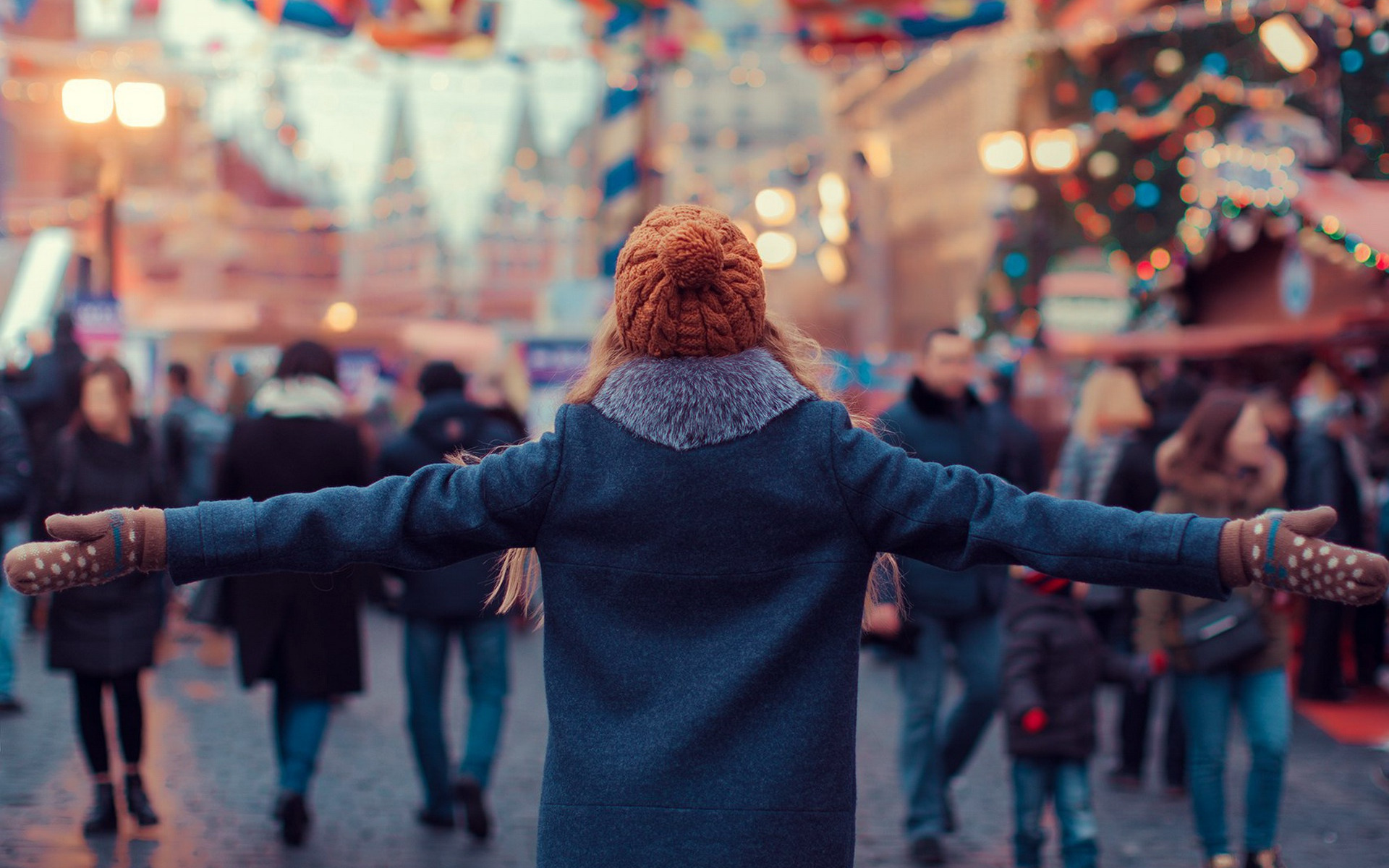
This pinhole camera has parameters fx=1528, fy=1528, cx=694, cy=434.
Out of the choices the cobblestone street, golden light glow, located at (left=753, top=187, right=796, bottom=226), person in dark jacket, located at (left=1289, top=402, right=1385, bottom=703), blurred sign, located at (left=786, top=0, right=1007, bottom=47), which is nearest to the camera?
the cobblestone street

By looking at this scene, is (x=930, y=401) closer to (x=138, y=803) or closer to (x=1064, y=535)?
(x=138, y=803)

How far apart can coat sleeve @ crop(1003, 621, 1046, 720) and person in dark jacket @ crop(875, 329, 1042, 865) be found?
25.8 inches

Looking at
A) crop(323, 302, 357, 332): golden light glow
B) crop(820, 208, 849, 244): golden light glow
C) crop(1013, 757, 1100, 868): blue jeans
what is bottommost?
crop(1013, 757, 1100, 868): blue jeans

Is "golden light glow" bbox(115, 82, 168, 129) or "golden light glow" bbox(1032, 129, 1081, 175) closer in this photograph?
"golden light glow" bbox(115, 82, 168, 129)

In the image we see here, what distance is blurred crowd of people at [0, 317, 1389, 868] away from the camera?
527cm

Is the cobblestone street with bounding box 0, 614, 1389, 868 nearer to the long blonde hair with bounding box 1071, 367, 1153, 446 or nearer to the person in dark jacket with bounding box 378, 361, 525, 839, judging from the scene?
the person in dark jacket with bounding box 378, 361, 525, 839

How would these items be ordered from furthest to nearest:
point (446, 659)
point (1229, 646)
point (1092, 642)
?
point (446, 659), point (1092, 642), point (1229, 646)

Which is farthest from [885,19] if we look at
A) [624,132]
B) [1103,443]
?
[1103,443]

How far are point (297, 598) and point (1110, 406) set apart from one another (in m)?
4.29

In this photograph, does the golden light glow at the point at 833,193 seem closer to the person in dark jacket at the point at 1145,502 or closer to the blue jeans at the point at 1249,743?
the person in dark jacket at the point at 1145,502

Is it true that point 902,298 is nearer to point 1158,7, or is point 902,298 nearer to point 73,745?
point 1158,7

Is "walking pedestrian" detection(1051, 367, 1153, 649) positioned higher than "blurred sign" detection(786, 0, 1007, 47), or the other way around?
"blurred sign" detection(786, 0, 1007, 47)

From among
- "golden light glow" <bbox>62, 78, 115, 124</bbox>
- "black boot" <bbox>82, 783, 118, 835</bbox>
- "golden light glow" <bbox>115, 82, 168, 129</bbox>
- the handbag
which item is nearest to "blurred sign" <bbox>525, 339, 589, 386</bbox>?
"golden light glow" <bbox>115, 82, 168, 129</bbox>

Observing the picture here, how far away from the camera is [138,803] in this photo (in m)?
6.05
